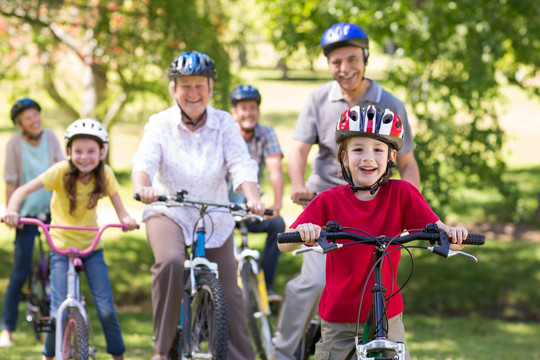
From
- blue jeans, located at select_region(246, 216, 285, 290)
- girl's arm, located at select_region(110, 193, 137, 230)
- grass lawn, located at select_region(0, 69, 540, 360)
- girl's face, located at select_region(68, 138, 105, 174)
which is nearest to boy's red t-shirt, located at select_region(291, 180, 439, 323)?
girl's arm, located at select_region(110, 193, 137, 230)

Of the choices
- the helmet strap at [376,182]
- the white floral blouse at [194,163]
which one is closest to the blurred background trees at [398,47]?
the white floral blouse at [194,163]

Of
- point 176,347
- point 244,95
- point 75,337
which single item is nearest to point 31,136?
point 244,95

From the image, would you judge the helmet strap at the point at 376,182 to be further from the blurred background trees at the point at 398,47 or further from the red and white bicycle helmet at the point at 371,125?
the blurred background trees at the point at 398,47

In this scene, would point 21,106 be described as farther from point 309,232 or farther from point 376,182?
point 309,232

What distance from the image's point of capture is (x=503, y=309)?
1166cm

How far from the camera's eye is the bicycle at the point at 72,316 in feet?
18.0

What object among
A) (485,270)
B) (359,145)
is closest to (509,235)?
(485,270)

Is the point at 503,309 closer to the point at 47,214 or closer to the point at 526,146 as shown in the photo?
the point at 47,214

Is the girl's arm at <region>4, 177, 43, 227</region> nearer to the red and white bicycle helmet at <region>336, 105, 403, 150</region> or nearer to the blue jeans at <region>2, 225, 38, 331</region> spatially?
the blue jeans at <region>2, 225, 38, 331</region>

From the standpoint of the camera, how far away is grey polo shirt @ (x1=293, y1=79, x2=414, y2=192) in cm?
584

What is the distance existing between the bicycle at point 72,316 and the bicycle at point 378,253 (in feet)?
7.54

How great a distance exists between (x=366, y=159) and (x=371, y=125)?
0.17 meters

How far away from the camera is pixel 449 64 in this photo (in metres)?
11.2

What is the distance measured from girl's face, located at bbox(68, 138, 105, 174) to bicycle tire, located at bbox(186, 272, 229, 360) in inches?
52.2
